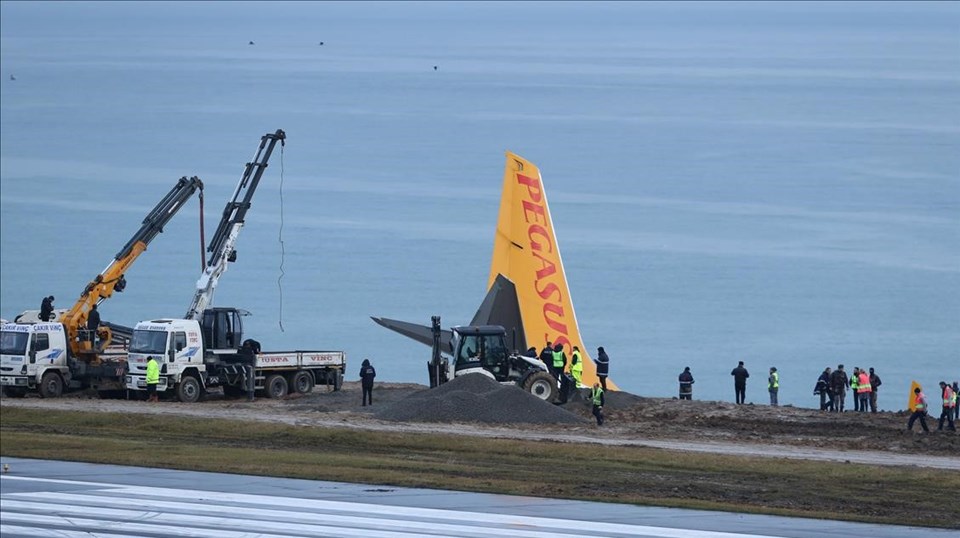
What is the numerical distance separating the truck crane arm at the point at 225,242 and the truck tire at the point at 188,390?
1933 millimetres

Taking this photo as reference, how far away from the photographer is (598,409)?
38.9 meters

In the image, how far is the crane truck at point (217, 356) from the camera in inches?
1671

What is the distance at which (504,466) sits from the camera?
32188mm

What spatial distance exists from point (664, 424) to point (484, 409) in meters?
4.45

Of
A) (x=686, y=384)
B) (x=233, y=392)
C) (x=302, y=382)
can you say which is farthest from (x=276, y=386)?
(x=686, y=384)

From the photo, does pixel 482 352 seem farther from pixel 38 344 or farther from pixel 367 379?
pixel 38 344

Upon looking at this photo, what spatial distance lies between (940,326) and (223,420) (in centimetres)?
4794

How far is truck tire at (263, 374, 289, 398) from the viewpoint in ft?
144

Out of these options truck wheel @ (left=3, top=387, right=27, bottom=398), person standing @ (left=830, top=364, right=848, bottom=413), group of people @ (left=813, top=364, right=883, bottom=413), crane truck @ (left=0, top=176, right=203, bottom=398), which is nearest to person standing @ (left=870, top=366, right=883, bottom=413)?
group of people @ (left=813, top=364, right=883, bottom=413)

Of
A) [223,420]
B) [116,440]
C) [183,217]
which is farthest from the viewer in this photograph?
[183,217]

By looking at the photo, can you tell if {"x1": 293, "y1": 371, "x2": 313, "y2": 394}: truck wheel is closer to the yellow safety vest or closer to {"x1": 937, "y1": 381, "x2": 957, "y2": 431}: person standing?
the yellow safety vest

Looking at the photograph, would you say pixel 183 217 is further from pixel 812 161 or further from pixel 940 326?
pixel 940 326

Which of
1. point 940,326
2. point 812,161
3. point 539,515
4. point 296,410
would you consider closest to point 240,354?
point 296,410

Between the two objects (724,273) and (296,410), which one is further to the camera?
(724,273)
